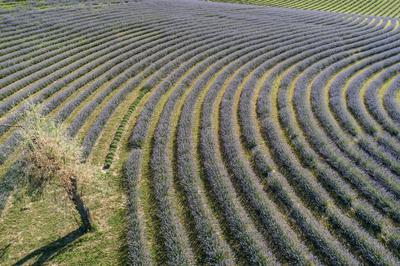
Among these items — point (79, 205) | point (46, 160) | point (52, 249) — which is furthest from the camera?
point (52, 249)

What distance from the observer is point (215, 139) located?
2228cm

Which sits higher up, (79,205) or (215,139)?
(79,205)

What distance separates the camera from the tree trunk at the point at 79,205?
567 inches

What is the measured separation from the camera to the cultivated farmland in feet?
50.1

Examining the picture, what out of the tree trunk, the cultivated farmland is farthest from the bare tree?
the cultivated farmland

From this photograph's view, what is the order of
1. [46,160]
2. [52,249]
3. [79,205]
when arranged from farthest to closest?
[52,249] < [79,205] < [46,160]

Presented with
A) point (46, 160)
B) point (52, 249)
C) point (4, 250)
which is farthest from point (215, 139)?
point (4, 250)

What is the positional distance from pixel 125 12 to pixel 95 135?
34.3m

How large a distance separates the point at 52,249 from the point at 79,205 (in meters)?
2.37

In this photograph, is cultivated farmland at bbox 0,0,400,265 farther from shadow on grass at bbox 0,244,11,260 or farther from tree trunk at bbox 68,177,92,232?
tree trunk at bbox 68,177,92,232

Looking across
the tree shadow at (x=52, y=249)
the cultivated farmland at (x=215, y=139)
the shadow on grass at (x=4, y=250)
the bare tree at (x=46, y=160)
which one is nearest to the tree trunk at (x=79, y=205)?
the bare tree at (x=46, y=160)

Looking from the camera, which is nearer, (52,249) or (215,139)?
(52,249)

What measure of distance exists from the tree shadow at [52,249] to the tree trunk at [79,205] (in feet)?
1.23

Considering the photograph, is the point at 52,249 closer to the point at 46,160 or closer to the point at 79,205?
the point at 79,205
